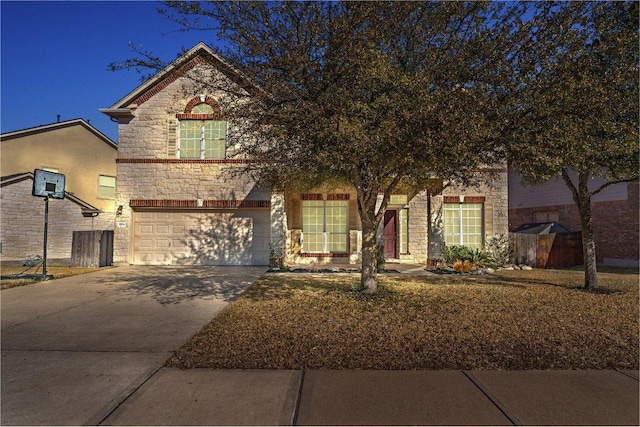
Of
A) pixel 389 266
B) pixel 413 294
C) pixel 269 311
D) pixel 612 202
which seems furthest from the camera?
pixel 612 202

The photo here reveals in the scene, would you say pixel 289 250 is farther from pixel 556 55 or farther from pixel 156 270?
pixel 556 55

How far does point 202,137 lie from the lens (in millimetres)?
15531

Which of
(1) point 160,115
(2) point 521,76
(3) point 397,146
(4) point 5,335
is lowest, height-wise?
(4) point 5,335

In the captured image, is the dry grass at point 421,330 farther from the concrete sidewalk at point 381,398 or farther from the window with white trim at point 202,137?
the window with white trim at point 202,137

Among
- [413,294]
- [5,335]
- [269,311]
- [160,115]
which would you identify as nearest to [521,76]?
[413,294]

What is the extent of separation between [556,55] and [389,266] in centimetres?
996

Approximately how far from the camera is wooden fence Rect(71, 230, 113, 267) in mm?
14773

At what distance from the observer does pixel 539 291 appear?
9594mm

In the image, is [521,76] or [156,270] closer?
[521,76]

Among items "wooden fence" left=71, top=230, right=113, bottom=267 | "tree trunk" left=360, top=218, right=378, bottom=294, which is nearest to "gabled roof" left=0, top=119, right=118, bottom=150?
"wooden fence" left=71, top=230, right=113, bottom=267

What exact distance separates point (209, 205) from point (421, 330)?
36.4ft

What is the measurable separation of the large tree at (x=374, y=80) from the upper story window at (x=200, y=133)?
822 centimetres

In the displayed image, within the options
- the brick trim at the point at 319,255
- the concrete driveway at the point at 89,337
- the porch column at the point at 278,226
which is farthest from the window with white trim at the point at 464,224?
the concrete driveway at the point at 89,337

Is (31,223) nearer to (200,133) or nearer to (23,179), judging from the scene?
(23,179)
